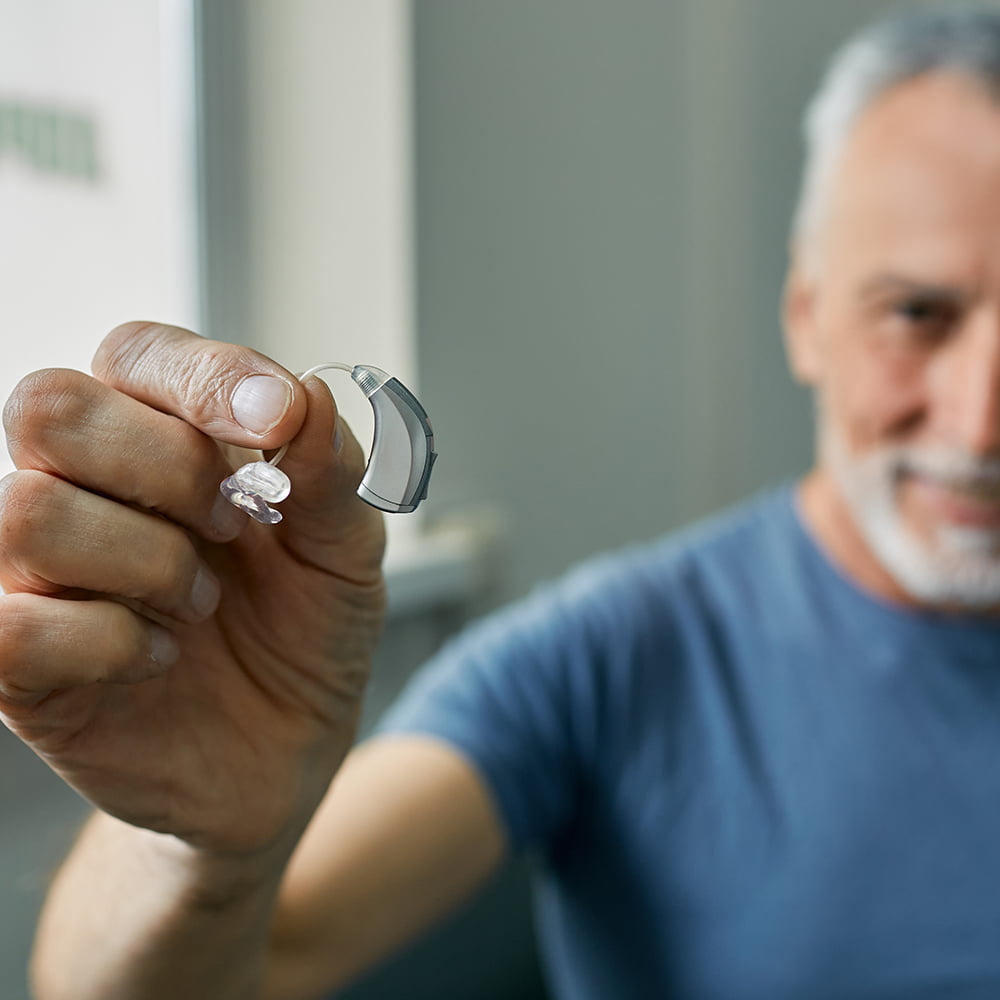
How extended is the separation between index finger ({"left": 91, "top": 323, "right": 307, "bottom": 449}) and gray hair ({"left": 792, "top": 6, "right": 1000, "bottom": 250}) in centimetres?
90

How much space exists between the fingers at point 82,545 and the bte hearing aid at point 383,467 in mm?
36

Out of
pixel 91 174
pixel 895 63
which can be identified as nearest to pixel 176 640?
pixel 91 174

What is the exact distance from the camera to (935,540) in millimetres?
1065

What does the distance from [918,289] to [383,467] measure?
75 centimetres

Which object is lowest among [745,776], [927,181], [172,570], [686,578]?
[745,776]

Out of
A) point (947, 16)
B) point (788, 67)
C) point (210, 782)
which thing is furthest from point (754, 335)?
point (210, 782)

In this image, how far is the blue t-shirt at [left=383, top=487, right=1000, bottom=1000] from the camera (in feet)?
3.22

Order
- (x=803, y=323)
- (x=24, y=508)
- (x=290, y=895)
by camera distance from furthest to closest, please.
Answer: (x=803, y=323) < (x=290, y=895) < (x=24, y=508)

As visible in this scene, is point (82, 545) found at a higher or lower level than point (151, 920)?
higher

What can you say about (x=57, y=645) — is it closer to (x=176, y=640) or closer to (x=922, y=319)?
(x=176, y=640)

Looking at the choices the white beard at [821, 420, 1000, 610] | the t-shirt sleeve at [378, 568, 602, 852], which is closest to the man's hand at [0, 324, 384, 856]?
the t-shirt sleeve at [378, 568, 602, 852]

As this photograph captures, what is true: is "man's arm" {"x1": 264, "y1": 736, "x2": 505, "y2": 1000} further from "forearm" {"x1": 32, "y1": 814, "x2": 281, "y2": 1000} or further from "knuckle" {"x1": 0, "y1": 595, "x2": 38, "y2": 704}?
"knuckle" {"x1": 0, "y1": 595, "x2": 38, "y2": 704}

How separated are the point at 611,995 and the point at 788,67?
1.66m

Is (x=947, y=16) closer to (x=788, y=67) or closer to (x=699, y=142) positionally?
(x=699, y=142)
